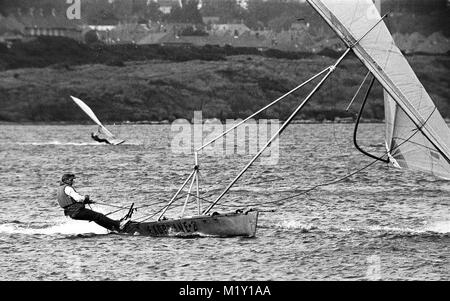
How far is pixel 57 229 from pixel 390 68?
17370 mm

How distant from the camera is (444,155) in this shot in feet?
107

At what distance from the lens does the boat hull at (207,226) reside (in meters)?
36.8

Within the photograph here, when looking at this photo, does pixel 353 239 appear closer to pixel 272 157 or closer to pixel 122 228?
pixel 122 228

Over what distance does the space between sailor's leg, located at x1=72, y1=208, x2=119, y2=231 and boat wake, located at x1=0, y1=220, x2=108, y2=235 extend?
7.03 feet

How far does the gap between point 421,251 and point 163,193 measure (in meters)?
27.1

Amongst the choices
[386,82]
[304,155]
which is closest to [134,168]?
[304,155]

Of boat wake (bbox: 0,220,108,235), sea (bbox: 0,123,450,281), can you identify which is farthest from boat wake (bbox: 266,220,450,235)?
boat wake (bbox: 0,220,108,235)

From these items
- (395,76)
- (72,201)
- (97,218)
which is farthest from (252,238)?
(395,76)

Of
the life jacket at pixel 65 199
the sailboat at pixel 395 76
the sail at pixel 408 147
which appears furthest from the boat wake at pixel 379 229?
the life jacket at pixel 65 199

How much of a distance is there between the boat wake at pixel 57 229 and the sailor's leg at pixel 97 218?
84.4 inches

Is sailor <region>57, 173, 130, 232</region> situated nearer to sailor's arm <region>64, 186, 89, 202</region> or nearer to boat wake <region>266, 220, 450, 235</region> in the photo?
sailor's arm <region>64, 186, 89, 202</region>

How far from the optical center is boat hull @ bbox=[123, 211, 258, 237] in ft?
121

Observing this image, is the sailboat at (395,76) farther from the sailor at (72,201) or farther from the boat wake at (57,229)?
the boat wake at (57,229)
